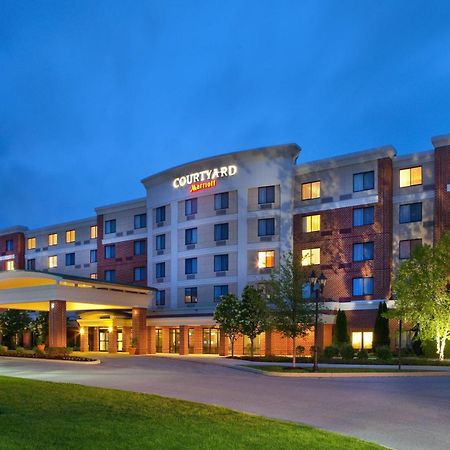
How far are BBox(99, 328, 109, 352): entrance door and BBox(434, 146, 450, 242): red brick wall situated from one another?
30786 mm

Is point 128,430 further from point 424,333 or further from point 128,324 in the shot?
point 128,324

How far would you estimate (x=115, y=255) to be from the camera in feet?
195

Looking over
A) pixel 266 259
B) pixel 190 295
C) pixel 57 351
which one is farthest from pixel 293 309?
pixel 190 295

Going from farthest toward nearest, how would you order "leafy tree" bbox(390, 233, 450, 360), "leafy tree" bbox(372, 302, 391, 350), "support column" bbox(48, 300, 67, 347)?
"support column" bbox(48, 300, 67, 347), "leafy tree" bbox(372, 302, 391, 350), "leafy tree" bbox(390, 233, 450, 360)

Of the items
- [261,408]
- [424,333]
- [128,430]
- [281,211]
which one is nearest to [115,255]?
[281,211]

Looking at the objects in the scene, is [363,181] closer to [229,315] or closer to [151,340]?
[229,315]

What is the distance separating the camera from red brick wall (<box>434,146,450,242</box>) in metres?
39.9

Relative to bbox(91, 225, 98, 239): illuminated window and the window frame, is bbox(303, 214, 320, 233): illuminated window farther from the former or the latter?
bbox(91, 225, 98, 239): illuminated window

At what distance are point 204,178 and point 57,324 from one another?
17.7m

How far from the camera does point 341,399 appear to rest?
57.0ft

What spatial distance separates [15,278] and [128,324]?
1138 centimetres

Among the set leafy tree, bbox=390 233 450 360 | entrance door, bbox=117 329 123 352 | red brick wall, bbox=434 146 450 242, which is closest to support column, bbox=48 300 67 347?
entrance door, bbox=117 329 123 352

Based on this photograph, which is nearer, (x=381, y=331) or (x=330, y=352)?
(x=330, y=352)

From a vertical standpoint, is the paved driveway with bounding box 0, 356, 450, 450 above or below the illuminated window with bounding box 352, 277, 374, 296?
below
